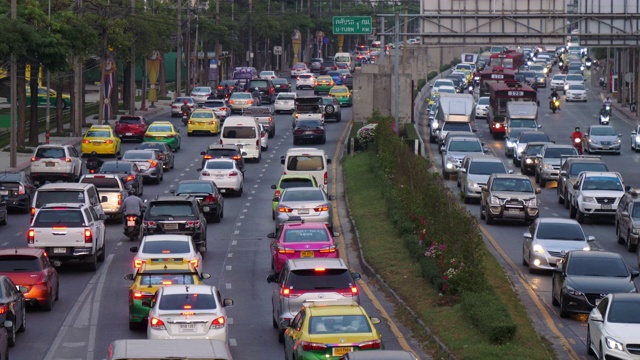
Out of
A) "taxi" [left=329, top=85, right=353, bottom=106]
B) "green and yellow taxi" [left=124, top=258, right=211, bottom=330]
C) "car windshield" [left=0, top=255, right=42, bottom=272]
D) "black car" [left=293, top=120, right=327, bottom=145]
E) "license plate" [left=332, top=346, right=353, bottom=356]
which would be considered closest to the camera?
"license plate" [left=332, top=346, right=353, bottom=356]

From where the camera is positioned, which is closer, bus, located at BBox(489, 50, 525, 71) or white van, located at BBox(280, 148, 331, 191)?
white van, located at BBox(280, 148, 331, 191)

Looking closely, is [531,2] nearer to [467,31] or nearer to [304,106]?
[467,31]

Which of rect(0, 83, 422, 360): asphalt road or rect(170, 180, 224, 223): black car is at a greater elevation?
rect(170, 180, 224, 223): black car

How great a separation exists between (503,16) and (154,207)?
28.7 meters

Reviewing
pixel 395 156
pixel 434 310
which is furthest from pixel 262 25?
pixel 434 310

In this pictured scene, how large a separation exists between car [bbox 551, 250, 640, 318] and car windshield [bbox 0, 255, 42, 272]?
35.5 feet

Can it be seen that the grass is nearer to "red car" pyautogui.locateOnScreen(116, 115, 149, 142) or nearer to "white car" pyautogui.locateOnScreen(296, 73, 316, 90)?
"red car" pyautogui.locateOnScreen(116, 115, 149, 142)

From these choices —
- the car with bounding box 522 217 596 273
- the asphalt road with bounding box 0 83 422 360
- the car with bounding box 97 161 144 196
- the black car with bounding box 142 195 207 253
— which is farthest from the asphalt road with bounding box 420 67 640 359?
the car with bounding box 97 161 144 196

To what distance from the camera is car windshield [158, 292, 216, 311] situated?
22188 millimetres

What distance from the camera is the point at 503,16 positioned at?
199 ft

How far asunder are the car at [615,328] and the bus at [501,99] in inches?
2050

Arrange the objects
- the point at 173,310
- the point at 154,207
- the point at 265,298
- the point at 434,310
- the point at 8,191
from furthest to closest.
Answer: the point at 8,191
the point at 154,207
the point at 265,298
the point at 434,310
the point at 173,310

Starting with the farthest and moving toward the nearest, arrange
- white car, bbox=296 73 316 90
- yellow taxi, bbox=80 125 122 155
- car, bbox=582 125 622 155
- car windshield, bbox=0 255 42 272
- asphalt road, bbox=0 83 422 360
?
1. white car, bbox=296 73 316 90
2. car, bbox=582 125 622 155
3. yellow taxi, bbox=80 125 122 155
4. car windshield, bbox=0 255 42 272
5. asphalt road, bbox=0 83 422 360

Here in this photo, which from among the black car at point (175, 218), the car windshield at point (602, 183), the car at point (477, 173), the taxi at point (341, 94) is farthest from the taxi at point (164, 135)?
the black car at point (175, 218)
